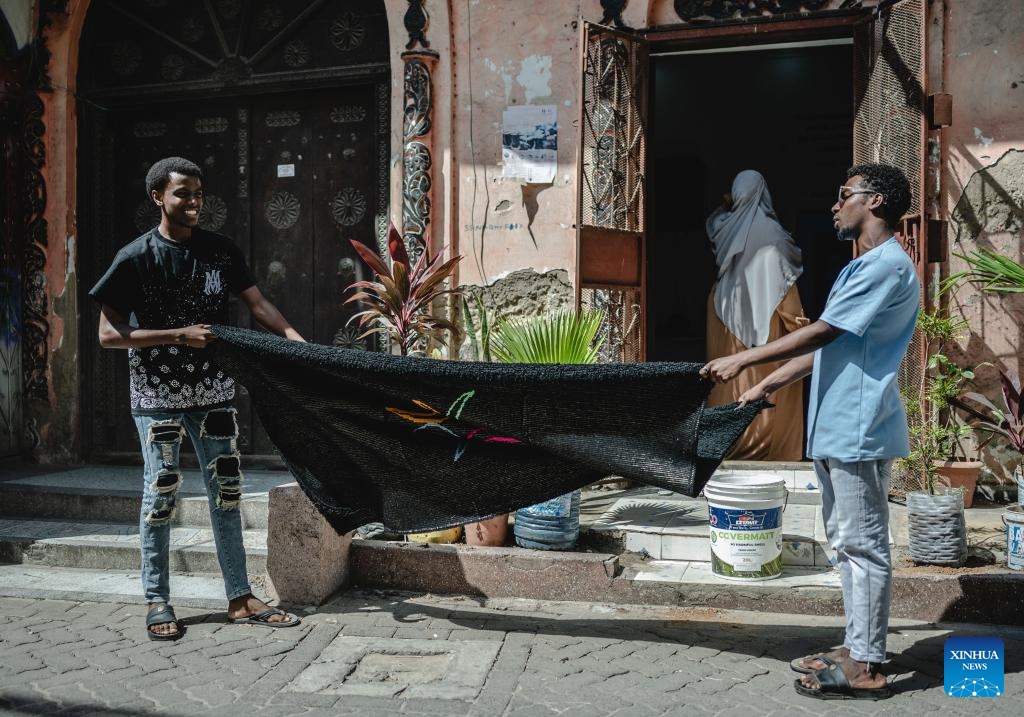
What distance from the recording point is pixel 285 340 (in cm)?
429

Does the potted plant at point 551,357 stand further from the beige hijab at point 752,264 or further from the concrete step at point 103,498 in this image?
the beige hijab at point 752,264

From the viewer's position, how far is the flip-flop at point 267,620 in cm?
446

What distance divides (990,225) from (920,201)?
646 millimetres

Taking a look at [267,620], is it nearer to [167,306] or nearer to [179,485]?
[179,485]

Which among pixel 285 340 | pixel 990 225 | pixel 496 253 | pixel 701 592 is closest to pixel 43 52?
pixel 496 253

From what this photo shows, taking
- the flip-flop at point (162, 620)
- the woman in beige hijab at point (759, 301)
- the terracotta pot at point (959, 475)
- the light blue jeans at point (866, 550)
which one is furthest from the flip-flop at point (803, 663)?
the woman in beige hijab at point (759, 301)

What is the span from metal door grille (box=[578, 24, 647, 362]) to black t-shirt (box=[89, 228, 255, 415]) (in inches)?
109

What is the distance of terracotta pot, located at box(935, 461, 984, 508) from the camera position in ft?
18.8

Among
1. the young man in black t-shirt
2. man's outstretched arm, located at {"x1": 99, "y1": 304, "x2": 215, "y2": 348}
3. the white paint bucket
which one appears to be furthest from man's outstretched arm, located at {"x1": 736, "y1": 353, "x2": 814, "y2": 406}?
man's outstretched arm, located at {"x1": 99, "y1": 304, "x2": 215, "y2": 348}

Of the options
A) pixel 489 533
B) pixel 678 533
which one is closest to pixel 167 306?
pixel 489 533

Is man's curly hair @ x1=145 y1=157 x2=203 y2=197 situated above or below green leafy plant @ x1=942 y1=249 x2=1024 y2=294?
above

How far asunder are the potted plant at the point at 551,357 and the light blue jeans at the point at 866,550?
1762mm

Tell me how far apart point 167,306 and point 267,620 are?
1.56 m

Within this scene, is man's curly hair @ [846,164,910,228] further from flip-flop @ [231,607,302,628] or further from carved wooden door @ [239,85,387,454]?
carved wooden door @ [239,85,387,454]
